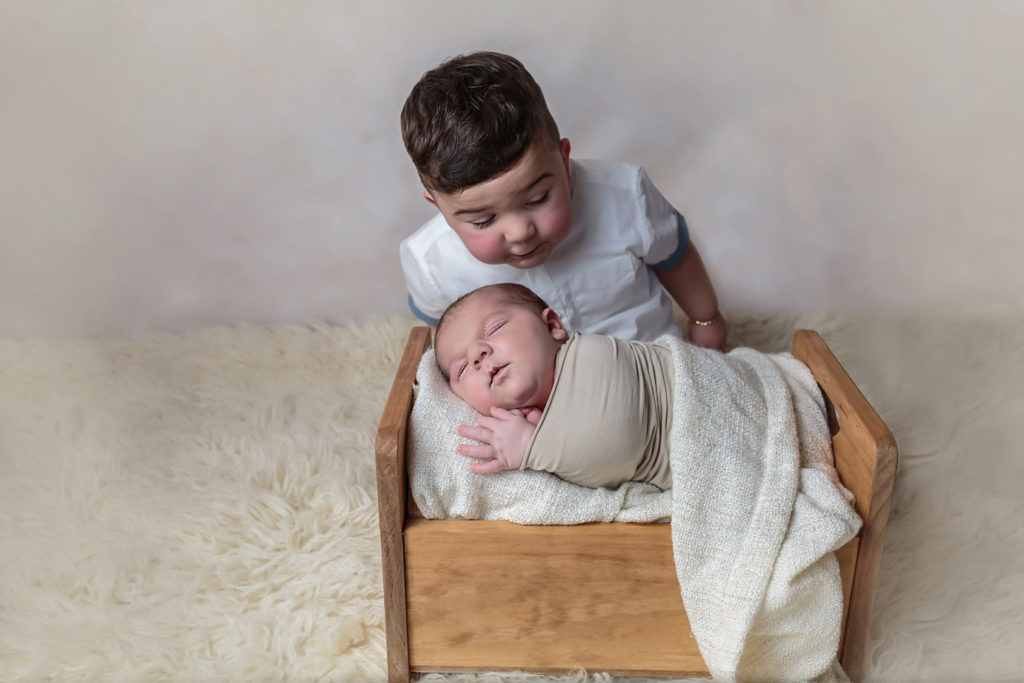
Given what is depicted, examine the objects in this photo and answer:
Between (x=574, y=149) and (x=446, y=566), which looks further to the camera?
(x=574, y=149)

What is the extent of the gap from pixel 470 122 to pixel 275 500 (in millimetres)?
612

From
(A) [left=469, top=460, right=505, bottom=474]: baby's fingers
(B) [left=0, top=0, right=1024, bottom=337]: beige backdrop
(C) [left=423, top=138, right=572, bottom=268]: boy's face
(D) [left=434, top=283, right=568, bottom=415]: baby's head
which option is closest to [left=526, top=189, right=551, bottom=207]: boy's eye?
(C) [left=423, top=138, right=572, bottom=268]: boy's face

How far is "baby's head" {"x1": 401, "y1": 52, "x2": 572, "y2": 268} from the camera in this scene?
1.09 meters

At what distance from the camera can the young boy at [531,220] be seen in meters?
1.10

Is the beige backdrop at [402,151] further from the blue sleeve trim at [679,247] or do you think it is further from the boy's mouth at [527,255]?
the boy's mouth at [527,255]

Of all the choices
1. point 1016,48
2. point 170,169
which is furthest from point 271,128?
point 1016,48

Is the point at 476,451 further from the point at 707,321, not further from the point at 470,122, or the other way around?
the point at 707,321

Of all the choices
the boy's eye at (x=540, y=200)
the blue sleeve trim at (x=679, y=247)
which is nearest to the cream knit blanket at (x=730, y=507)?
the boy's eye at (x=540, y=200)

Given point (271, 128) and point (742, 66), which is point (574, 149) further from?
point (271, 128)

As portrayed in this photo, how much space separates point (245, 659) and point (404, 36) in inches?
41.1

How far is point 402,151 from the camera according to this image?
1768mm

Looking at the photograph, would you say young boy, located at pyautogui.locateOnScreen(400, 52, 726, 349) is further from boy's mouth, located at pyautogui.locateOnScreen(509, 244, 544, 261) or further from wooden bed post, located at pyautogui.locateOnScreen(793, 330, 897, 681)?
wooden bed post, located at pyautogui.locateOnScreen(793, 330, 897, 681)

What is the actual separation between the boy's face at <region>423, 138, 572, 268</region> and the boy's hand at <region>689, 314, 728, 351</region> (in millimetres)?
428

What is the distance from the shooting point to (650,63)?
5.53 ft
